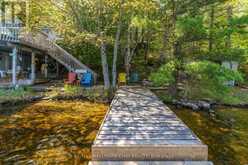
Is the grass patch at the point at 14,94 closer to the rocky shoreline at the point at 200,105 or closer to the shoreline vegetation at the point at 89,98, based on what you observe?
the shoreline vegetation at the point at 89,98

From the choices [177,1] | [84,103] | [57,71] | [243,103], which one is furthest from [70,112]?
[57,71]

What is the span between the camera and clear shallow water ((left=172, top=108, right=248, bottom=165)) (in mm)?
6699

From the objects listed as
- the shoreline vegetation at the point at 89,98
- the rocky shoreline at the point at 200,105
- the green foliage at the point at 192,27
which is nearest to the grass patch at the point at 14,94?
the shoreline vegetation at the point at 89,98

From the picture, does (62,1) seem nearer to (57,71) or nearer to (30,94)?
(30,94)

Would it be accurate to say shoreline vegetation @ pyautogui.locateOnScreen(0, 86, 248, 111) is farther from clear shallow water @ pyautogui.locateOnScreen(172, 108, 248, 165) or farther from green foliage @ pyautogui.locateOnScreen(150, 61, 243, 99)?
green foliage @ pyautogui.locateOnScreen(150, 61, 243, 99)

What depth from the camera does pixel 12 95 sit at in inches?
532

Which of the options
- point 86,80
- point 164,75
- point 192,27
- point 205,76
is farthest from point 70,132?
point 86,80

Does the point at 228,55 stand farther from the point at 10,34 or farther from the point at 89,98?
the point at 10,34

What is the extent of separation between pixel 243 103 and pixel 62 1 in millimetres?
9724

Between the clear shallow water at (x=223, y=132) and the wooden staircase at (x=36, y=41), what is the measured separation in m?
8.63

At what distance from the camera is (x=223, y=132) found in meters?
8.93

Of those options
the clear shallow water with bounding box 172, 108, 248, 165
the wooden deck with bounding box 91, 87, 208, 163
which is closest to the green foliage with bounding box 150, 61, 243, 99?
the clear shallow water with bounding box 172, 108, 248, 165

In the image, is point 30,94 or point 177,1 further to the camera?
point 30,94

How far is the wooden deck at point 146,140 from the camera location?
4.99 meters
